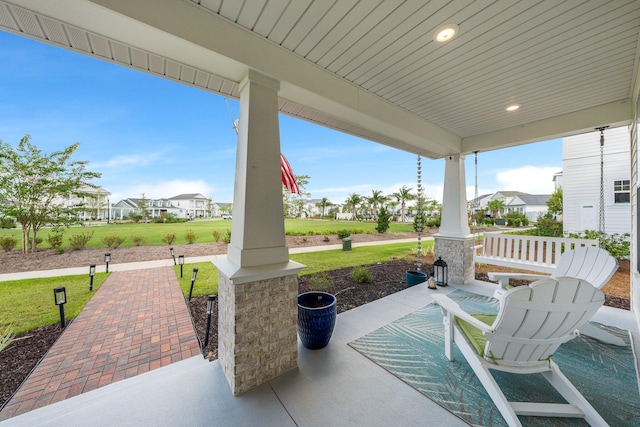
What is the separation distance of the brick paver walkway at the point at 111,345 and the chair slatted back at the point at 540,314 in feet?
10.7

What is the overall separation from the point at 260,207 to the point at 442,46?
2.32 metres

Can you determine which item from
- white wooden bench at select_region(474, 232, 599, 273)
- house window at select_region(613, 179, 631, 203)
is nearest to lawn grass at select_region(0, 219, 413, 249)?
white wooden bench at select_region(474, 232, 599, 273)

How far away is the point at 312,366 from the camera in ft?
6.97

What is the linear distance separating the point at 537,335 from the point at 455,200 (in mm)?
3671

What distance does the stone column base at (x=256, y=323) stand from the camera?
1784 mm

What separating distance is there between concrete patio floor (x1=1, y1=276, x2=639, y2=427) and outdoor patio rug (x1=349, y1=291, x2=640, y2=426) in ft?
0.56

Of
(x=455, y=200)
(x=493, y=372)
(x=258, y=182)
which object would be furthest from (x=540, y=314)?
(x=455, y=200)

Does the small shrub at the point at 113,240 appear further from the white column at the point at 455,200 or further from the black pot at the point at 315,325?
the white column at the point at 455,200

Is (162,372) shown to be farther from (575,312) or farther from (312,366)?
(575,312)

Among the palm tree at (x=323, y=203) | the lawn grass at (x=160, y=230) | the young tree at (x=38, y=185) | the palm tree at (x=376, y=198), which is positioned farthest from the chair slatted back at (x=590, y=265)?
the palm tree at (x=376, y=198)

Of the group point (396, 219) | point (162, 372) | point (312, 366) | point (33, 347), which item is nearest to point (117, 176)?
point (33, 347)

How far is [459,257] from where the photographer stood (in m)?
4.61

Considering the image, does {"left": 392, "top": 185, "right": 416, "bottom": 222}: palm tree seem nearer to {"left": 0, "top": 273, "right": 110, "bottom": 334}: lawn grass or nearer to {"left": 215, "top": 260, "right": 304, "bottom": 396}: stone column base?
{"left": 215, "top": 260, "right": 304, "bottom": 396}: stone column base

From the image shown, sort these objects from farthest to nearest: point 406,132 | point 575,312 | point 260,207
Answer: point 406,132 → point 260,207 → point 575,312
